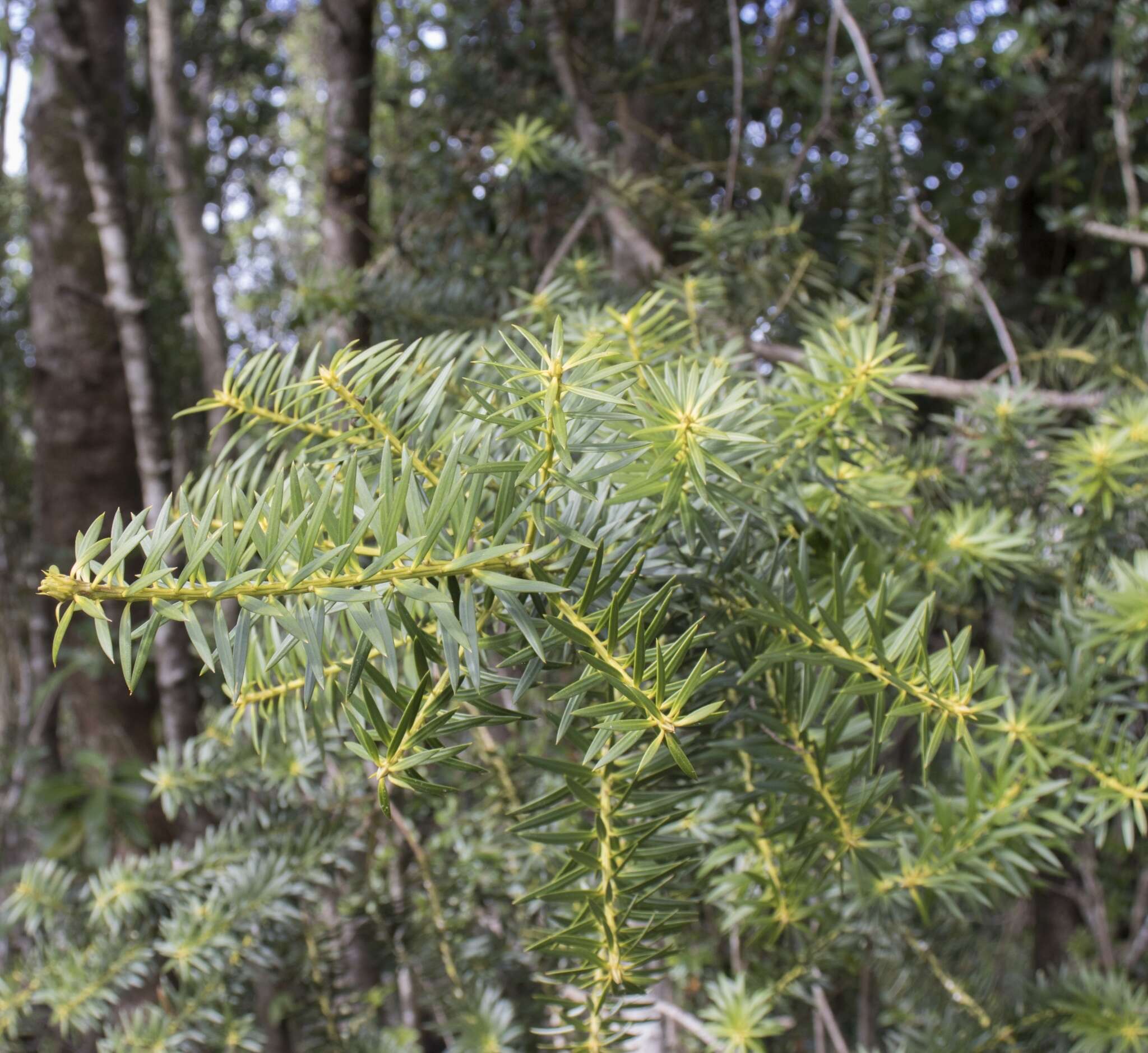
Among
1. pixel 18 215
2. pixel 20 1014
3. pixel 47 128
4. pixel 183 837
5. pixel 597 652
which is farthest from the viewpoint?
pixel 18 215

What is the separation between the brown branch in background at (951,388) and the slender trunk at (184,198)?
0.63 m

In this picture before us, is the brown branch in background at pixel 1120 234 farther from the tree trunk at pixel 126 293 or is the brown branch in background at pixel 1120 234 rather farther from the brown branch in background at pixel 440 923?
the tree trunk at pixel 126 293

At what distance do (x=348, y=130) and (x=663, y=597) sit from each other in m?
0.98

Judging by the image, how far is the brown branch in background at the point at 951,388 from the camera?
63cm

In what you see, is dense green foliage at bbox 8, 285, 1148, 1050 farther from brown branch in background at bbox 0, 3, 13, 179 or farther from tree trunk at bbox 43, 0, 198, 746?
brown branch in background at bbox 0, 3, 13, 179

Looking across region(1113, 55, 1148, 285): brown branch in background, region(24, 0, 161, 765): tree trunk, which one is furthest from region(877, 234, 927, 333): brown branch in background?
region(24, 0, 161, 765): tree trunk

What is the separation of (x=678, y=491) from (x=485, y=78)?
92 cm

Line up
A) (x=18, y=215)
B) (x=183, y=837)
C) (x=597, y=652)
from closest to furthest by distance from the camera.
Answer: (x=597, y=652)
(x=183, y=837)
(x=18, y=215)

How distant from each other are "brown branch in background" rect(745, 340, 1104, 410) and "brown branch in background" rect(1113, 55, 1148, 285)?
485 millimetres

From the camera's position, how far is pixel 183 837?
1.11m

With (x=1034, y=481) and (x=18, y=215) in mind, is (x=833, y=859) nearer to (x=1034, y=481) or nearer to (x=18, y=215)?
(x=1034, y=481)

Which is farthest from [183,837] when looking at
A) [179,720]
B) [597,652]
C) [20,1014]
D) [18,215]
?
[18,215]

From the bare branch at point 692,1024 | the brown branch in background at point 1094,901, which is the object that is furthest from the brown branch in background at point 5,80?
the brown branch in background at point 1094,901

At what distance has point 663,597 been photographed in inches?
11.0
